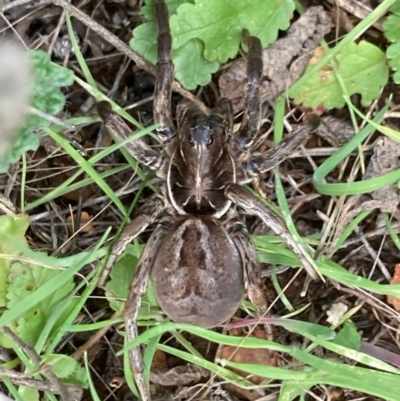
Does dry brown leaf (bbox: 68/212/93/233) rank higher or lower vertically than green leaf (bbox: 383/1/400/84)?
lower

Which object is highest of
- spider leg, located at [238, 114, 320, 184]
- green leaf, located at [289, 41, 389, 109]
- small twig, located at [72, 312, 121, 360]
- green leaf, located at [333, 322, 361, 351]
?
green leaf, located at [289, 41, 389, 109]

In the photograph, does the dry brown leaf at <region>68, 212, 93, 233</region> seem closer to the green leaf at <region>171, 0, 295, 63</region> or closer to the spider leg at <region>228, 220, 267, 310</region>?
the spider leg at <region>228, 220, 267, 310</region>

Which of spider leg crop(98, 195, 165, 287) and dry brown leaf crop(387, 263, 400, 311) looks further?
dry brown leaf crop(387, 263, 400, 311)

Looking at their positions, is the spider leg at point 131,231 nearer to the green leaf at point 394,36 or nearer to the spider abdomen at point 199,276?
the spider abdomen at point 199,276

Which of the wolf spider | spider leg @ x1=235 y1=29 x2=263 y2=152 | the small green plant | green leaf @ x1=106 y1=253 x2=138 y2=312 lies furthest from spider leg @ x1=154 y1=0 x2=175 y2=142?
the small green plant

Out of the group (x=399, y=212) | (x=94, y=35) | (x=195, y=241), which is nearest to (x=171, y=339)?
(x=195, y=241)

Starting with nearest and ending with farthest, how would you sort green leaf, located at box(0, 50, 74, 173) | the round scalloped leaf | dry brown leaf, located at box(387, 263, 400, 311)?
green leaf, located at box(0, 50, 74, 173) < the round scalloped leaf < dry brown leaf, located at box(387, 263, 400, 311)

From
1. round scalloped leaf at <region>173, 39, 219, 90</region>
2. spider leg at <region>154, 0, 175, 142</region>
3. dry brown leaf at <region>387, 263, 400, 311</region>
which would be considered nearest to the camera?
spider leg at <region>154, 0, 175, 142</region>

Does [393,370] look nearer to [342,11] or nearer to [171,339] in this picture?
[171,339]
